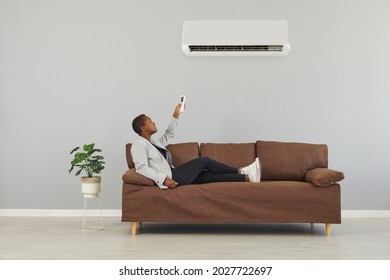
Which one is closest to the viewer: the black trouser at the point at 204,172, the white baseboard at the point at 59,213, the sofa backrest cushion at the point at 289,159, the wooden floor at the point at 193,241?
the wooden floor at the point at 193,241

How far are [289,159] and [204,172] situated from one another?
91 cm

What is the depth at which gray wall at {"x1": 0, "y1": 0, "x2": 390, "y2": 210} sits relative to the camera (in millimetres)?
6895

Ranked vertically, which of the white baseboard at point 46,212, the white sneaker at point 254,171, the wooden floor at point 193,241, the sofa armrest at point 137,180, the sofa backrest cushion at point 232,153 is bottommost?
the wooden floor at point 193,241

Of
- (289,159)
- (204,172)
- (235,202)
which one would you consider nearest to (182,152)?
(204,172)

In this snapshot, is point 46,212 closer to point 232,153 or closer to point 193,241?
point 232,153

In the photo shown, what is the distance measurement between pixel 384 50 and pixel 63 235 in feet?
13.6

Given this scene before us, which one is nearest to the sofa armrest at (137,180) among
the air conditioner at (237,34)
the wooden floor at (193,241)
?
the wooden floor at (193,241)

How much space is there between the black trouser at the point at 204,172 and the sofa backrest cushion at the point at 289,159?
0.48 metres

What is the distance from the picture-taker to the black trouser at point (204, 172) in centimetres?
550

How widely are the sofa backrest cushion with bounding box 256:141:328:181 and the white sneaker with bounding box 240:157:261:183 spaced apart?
0.39 m

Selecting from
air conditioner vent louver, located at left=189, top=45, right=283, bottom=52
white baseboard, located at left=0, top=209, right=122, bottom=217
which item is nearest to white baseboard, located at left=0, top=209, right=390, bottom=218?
white baseboard, located at left=0, top=209, right=122, bottom=217

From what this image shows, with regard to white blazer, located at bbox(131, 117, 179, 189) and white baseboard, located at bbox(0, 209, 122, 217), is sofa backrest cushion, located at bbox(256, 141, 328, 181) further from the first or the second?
white baseboard, located at bbox(0, 209, 122, 217)

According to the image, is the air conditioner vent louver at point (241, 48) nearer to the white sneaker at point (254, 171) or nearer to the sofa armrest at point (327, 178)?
the white sneaker at point (254, 171)
